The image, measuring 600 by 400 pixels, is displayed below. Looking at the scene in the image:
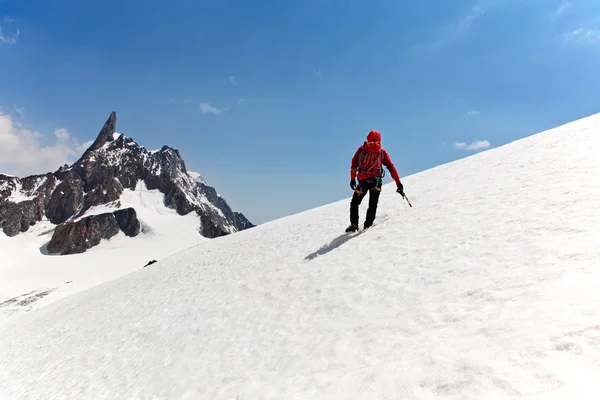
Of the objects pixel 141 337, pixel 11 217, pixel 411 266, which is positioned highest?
pixel 11 217

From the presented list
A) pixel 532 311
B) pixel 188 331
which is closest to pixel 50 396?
pixel 188 331

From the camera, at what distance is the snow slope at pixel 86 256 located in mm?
75181

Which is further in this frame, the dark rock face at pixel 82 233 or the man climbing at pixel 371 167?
the dark rock face at pixel 82 233

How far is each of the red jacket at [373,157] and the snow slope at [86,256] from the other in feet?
251

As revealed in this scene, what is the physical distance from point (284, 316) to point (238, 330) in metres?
1.06

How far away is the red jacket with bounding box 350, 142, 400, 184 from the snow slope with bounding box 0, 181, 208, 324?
76522mm

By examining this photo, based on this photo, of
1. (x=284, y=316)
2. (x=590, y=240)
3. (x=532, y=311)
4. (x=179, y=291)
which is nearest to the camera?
(x=532, y=311)

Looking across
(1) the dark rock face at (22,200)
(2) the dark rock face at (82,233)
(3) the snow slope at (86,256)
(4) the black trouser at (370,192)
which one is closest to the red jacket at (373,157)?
(4) the black trouser at (370,192)

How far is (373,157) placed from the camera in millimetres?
10266

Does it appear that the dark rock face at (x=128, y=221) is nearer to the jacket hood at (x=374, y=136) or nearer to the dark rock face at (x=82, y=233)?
the dark rock face at (x=82, y=233)

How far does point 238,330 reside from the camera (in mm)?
6801

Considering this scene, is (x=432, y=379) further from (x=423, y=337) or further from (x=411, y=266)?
(x=411, y=266)

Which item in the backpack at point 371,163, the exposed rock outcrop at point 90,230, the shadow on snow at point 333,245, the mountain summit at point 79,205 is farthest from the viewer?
the mountain summit at point 79,205

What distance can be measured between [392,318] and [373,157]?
6.26 metres
